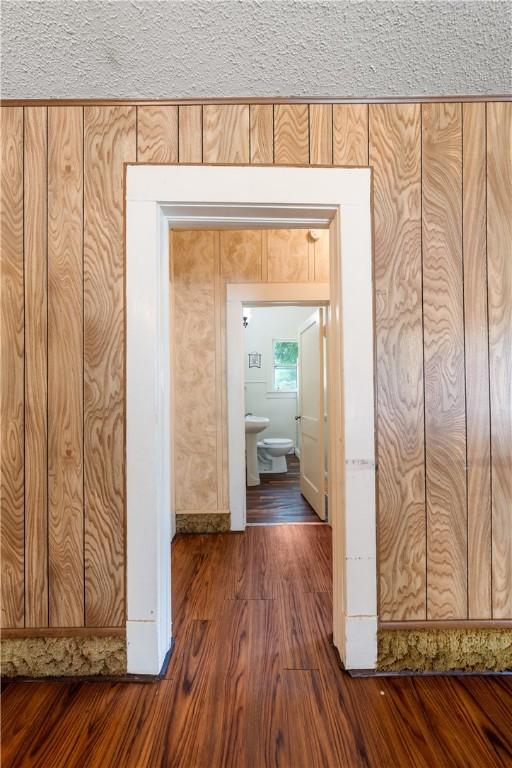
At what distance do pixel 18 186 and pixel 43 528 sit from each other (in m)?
1.40

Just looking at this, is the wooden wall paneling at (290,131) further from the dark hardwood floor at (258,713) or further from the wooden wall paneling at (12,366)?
the dark hardwood floor at (258,713)

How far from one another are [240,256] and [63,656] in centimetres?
266

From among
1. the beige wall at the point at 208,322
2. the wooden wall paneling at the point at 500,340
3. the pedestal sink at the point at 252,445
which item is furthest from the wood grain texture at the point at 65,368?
the pedestal sink at the point at 252,445

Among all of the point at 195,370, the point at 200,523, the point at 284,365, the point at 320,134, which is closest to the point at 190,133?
the point at 320,134

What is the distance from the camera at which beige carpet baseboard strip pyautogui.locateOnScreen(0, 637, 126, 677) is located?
142cm

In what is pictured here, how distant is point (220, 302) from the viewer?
2.89 meters

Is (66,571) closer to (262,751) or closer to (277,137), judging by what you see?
(262,751)

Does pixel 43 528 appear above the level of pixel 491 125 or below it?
below

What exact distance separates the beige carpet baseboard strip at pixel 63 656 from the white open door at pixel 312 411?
2.01 m

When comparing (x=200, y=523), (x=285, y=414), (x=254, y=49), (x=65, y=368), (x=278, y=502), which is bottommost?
(x=278, y=502)

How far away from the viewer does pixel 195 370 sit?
290cm

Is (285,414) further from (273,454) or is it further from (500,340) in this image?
(500,340)

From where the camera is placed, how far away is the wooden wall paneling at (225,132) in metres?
1.46

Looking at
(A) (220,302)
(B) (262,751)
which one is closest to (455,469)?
(B) (262,751)
